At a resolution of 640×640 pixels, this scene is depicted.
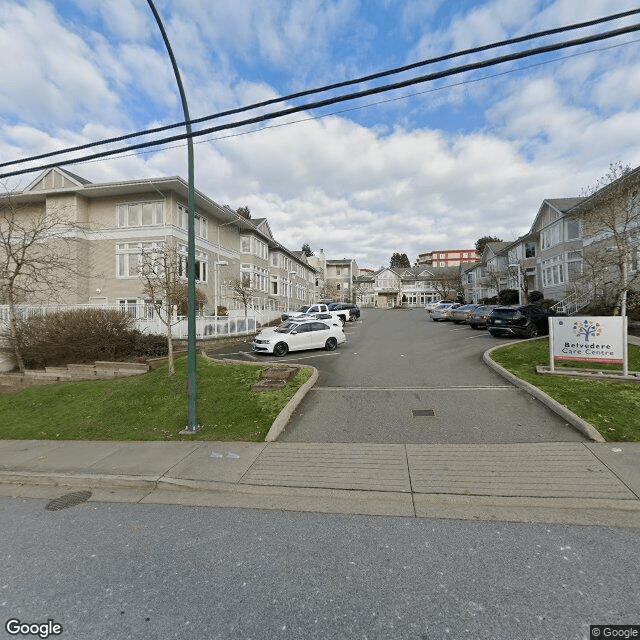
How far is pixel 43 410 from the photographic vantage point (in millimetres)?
9359

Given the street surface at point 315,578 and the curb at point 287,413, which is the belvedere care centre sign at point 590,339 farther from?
the street surface at point 315,578

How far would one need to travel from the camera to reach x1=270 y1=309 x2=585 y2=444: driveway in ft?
20.4

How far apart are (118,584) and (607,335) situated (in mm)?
10721

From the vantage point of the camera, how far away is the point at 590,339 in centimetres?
891

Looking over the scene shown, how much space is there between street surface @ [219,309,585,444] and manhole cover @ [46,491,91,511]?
3024mm

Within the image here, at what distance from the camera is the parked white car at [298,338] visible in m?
14.8

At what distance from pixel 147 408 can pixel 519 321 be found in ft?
53.1

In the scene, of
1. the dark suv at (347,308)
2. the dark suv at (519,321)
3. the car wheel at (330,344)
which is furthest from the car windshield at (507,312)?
the dark suv at (347,308)

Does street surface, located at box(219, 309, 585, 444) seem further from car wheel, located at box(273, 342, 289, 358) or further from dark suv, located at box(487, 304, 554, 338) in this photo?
dark suv, located at box(487, 304, 554, 338)

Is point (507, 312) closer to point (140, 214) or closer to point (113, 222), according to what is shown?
point (140, 214)

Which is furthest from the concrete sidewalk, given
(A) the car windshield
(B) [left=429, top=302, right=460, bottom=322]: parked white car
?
(B) [left=429, top=302, right=460, bottom=322]: parked white car

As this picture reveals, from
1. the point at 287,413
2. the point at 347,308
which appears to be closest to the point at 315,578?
the point at 287,413

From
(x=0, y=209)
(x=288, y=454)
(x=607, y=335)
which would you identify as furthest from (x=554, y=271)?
(x=0, y=209)

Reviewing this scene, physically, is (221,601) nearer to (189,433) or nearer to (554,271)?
(189,433)
